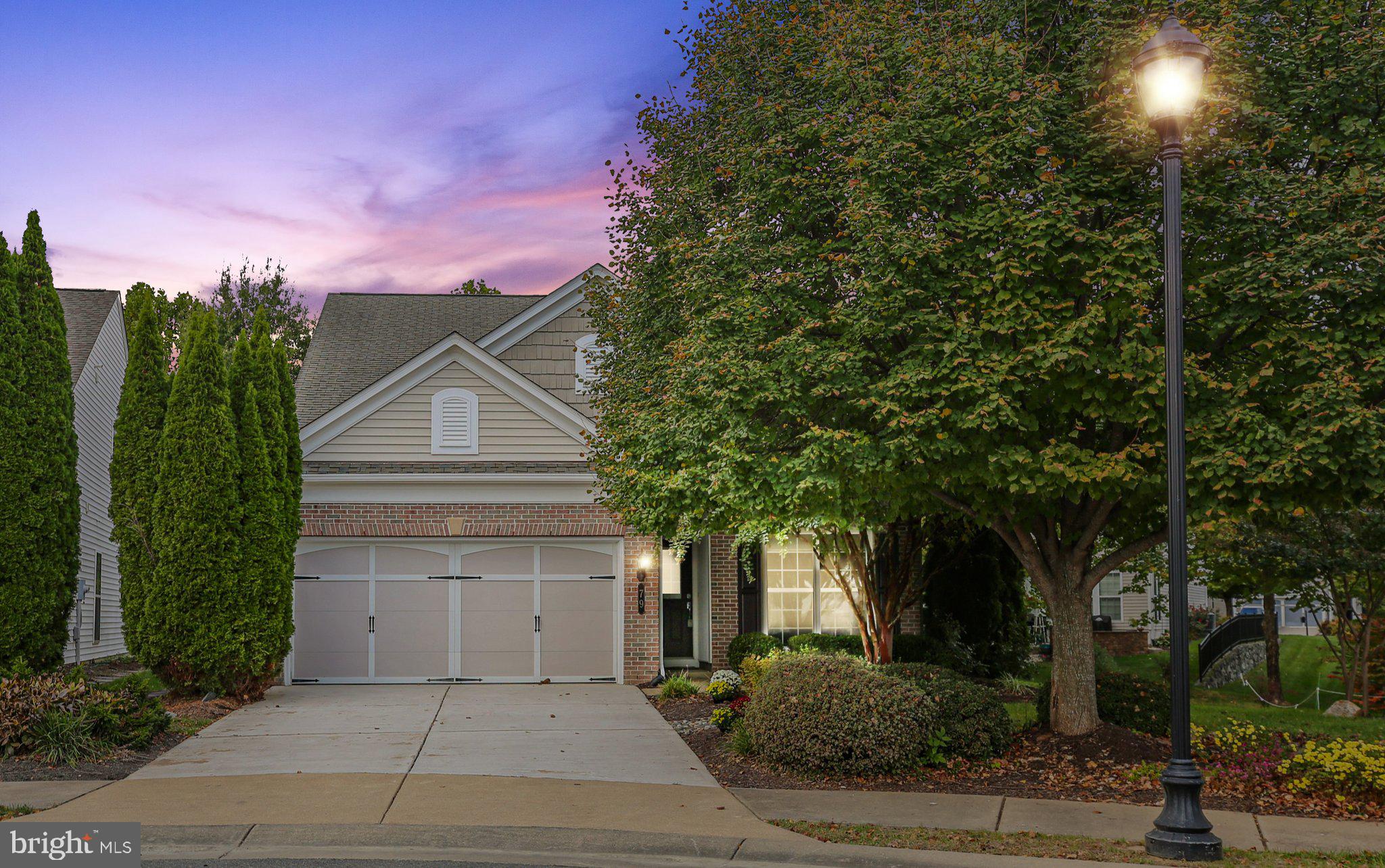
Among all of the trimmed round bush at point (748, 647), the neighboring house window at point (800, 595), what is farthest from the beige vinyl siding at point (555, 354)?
the trimmed round bush at point (748, 647)

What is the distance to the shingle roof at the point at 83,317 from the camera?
68.4 ft

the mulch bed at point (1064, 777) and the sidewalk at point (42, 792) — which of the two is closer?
the sidewalk at point (42, 792)

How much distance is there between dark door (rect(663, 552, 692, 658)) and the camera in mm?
20688

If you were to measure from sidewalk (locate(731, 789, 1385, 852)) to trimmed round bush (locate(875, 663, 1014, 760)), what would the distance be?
1.27m

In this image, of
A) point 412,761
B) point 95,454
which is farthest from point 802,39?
point 95,454

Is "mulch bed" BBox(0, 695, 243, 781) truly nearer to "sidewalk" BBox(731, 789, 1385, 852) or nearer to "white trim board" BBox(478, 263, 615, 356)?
"sidewalk" BBox(731, 789, 1385, 852)

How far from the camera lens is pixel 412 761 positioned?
34.8 feet

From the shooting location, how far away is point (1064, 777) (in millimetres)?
10164

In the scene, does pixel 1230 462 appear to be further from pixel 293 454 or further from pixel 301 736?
pixel 293 454

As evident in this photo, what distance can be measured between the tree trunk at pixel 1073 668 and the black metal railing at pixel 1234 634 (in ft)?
45.9

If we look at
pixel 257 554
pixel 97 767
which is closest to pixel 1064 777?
pixel 97 767

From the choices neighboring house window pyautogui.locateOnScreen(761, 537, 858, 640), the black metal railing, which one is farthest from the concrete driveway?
the black metal railing

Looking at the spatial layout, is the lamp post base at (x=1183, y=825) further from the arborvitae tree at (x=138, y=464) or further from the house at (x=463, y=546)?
the arborvitae tree at (x=138, y=464)
